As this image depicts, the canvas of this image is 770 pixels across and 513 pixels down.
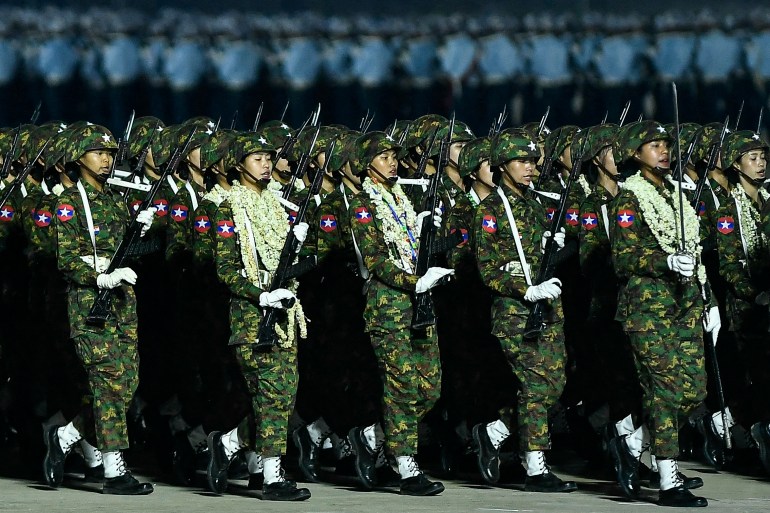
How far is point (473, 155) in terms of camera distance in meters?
13.6

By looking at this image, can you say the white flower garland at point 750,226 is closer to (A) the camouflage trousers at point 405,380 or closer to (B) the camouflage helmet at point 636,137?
(B) the camouflage helmet at point 636,137

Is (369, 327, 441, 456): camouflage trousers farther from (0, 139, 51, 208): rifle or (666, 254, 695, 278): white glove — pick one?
(0, 139, 51, 208): rifle

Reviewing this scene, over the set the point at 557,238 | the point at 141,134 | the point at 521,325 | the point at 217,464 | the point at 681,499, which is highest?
the point at 141,134

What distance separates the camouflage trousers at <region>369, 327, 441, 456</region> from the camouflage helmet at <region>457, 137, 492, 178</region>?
1161 millimetres

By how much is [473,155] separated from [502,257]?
3.06 ft

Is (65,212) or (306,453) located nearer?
(65,212)

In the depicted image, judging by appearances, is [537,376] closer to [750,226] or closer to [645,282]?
[645,282]

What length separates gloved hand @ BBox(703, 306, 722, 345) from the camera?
43.2ft

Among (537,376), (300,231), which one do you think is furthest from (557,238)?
(300,231)

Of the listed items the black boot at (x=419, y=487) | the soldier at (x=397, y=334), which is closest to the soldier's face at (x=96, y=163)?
the soldier at (x=397, y=334)

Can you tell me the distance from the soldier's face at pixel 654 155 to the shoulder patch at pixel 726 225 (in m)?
0.97

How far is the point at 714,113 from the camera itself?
2197cm

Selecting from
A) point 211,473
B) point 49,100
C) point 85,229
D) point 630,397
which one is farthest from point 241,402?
point 49,100

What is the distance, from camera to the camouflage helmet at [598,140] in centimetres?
1409
